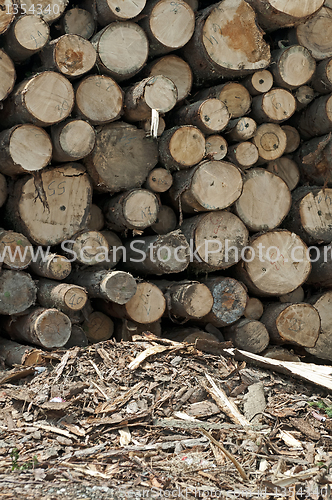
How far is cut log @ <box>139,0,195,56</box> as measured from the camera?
3.62 meters

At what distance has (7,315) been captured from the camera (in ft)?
11.9

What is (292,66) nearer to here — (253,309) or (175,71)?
(175,71)

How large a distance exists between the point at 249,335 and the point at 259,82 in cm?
206

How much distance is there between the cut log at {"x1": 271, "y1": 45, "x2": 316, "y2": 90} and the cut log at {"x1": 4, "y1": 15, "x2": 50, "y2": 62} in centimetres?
188

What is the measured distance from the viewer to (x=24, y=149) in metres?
3.25

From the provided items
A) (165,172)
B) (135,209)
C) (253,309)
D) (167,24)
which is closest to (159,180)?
(165,172)

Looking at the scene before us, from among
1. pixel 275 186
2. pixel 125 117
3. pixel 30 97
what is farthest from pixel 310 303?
pixel 30 97

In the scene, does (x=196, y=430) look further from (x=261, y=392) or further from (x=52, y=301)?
(x=52, y=301)

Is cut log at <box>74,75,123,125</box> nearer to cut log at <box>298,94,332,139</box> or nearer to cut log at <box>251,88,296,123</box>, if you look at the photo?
cut log at <box>251,88,296,123</box>

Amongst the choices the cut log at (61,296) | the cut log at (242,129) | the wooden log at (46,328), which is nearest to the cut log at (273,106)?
the cut log at (242,129)

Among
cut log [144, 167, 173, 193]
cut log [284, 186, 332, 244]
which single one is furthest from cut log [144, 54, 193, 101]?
cut log [284, 186, 332, 244]

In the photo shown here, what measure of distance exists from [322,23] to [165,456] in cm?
382

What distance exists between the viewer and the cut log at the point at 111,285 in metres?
3.47

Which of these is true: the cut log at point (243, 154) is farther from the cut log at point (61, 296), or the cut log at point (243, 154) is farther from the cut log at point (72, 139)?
the cut log at point (61, 296)
